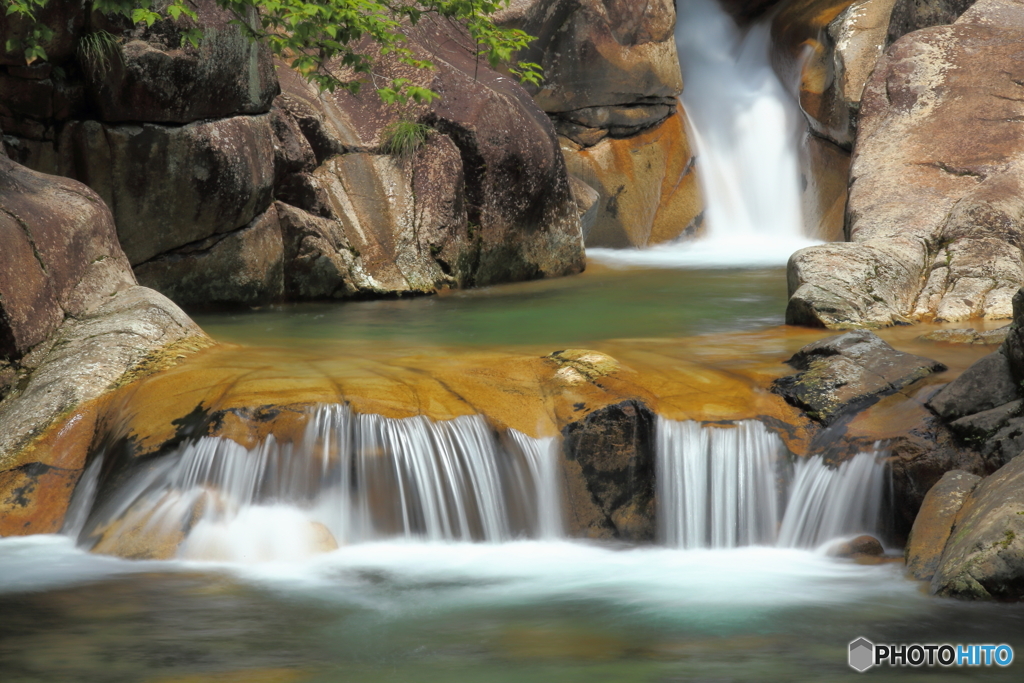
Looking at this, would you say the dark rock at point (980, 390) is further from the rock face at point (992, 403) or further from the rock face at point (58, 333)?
Result: the rock face at point (58, 333)

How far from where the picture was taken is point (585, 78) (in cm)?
1423

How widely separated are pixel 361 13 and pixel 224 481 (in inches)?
135

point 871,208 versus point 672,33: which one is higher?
point 672,33

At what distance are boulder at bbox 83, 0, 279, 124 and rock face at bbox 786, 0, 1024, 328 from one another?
15.8 feet

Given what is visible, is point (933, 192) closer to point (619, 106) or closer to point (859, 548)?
point (859, 548)

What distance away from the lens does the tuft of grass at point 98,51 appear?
802 centimetres

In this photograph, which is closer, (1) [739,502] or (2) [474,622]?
(2) [474,622]

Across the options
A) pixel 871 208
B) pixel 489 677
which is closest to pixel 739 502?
pixel 489 677

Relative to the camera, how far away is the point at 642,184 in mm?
14578

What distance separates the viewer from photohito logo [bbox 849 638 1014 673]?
11.8 ft

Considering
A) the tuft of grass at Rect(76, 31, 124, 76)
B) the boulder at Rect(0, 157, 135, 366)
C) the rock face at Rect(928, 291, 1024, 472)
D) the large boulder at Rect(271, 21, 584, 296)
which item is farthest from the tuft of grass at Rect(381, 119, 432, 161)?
the rock face at Rect(928, 291, 1024, 472)

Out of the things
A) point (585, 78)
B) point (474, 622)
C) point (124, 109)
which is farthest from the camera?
point (585, 78)

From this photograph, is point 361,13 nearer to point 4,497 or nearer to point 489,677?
point 4,497

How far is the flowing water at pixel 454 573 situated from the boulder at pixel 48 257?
1.21 m
